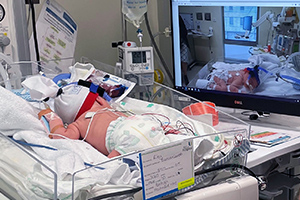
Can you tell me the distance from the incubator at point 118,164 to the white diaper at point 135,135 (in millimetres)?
54

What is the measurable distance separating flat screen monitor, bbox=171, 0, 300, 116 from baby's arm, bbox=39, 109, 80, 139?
2.85 feet

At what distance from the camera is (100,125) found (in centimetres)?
157

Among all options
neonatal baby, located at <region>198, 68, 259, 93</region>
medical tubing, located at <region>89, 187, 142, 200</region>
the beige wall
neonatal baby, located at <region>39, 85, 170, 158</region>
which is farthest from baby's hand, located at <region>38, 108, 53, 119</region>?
the beige wall

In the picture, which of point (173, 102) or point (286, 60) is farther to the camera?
point (286, 60)

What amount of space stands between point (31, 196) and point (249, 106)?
4.22 ft

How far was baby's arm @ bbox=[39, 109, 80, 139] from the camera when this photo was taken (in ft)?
5.06

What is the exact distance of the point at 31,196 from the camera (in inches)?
43.6

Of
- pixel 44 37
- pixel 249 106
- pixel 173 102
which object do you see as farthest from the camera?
pixel 44 37

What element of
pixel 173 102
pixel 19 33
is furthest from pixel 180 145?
pixel 19 33

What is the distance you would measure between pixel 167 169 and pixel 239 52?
3.60ft

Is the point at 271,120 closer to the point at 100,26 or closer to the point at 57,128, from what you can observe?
the point at 57,128

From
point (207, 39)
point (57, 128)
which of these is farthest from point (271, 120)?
point (57, 128)

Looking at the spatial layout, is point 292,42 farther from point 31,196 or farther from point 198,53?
point 31,196

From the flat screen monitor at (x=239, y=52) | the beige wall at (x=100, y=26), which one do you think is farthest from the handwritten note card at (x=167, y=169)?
the beige wall at (x=100, y=26)
